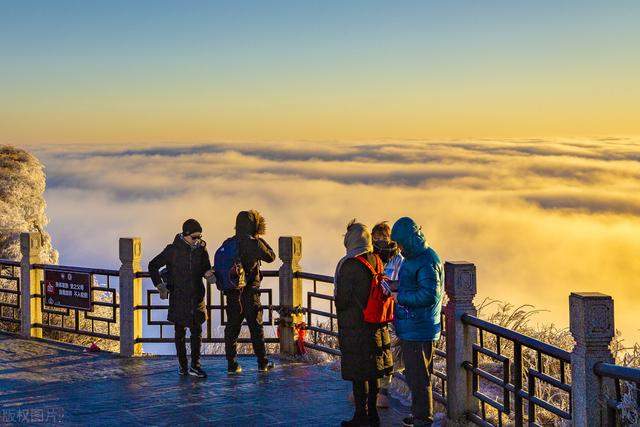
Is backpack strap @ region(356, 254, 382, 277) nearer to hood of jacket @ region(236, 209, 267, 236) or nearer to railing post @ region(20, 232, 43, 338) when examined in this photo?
hood of jacket @ region(236, 209, 267, 236)

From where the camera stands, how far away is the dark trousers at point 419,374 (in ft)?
28.5

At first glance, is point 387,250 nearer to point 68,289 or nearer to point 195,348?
point 195,348

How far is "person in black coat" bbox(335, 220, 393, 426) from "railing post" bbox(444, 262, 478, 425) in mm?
729

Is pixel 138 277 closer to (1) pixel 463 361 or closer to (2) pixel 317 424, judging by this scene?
(2) pixel 317 424

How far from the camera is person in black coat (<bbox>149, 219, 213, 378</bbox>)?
456 inches

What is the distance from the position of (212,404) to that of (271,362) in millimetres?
2010

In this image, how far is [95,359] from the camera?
13.5m

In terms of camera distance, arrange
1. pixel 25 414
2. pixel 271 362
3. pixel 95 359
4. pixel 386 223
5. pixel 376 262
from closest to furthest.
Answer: pixel 376 262 → pixel 386 223 → pixel 25 414 → pixel 271 362 → pixel 95 359

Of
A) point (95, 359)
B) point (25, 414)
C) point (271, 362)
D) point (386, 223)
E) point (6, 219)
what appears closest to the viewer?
point (386, 223)

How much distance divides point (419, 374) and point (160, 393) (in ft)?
12.9

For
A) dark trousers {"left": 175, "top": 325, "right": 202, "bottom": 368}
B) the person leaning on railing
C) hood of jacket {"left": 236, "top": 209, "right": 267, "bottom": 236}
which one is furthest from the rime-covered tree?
the person leaning on railing

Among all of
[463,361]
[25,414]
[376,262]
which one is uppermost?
[376,262]

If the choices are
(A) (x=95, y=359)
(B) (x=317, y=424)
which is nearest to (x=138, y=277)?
(A) (x=95, y=359)

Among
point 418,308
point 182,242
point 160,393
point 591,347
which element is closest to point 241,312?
point 182,242
